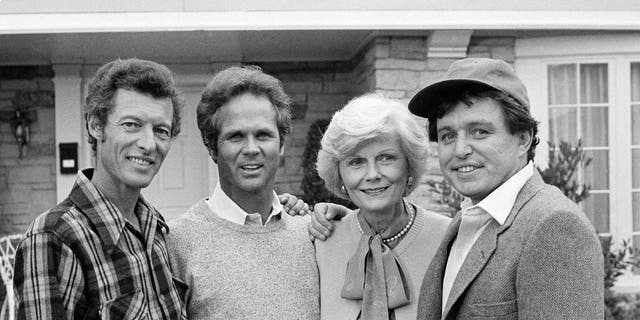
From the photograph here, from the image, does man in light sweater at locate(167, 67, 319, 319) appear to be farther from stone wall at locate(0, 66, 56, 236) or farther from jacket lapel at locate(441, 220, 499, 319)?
stone wall at locate(0, 66, 56, 236)

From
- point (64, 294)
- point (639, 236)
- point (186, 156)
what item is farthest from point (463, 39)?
point (64, 294)

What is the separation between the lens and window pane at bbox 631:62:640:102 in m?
6.05

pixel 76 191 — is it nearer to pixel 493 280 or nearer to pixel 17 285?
pixel 17 285

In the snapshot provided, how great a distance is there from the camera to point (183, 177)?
6.79 metres

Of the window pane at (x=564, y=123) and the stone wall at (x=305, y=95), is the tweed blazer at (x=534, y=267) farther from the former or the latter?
the stone wall at (x=305, y=95)

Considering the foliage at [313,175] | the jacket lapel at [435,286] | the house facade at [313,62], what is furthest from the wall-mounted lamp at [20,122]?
the jacket lapel at [435,286]

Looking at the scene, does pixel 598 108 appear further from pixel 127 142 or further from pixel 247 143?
pixel 127 142

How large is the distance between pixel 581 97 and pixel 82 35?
4.25 m

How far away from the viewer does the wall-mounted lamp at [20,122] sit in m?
6.47

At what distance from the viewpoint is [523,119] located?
176 cm

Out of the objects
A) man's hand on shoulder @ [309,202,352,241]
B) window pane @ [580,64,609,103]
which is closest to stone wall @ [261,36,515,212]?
window pane @ [580,64,609,103]

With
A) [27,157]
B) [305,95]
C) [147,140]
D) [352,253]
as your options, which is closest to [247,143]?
[147,140]

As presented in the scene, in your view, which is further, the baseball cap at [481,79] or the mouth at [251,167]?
the mouth at [251,167]

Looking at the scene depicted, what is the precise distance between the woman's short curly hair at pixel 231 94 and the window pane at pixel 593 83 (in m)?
4.43
